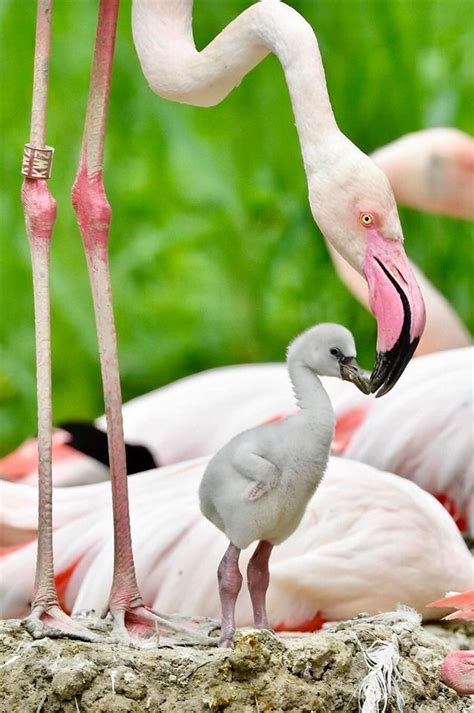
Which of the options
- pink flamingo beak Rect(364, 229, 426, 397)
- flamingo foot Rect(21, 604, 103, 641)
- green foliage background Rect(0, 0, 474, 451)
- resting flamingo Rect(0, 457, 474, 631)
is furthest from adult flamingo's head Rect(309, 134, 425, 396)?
green foliage background Rect(0, 0, 474, 451)

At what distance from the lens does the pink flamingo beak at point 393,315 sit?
2.06 m

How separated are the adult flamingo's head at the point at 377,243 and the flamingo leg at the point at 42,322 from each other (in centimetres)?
49

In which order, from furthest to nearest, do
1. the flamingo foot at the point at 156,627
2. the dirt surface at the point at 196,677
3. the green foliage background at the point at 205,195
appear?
the green foliage background at the point at 205,195 < the flamingo foot at the point at 156,627 < the dirt surface at the point at 196,677

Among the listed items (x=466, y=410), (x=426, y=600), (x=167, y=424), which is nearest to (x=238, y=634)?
(x=426, y=600)

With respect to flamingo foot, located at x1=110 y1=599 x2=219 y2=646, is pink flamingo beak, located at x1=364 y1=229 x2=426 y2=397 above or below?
above

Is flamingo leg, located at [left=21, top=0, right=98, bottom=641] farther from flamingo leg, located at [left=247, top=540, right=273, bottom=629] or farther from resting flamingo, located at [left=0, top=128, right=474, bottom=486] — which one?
resting flamingo, located at [left=0, top=128, right=474, bottom=486]

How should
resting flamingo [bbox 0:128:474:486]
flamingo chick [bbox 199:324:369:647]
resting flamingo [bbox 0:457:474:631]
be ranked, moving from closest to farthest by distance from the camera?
1. flamingo chick [bbox 199:324:369:647]
2. resting flamingo [bbox 0:457:474:631]
3. resting flamingo [bbox 0:128:474:486]

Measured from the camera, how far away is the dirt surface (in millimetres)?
1945

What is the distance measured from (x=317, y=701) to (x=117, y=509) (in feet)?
1.64

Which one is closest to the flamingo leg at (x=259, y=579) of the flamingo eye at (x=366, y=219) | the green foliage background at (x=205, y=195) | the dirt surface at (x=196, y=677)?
the dirt surface at (x=196, y=677)

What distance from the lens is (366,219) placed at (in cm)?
208

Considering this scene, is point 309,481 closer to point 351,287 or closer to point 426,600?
point 426,600

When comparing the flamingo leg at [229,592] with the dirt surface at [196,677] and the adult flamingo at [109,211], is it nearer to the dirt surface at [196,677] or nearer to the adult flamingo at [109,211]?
the dirt surface at [196,677]

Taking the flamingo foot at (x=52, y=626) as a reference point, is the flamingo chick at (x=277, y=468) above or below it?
above
